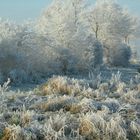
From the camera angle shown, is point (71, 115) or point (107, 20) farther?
point (107, 20)

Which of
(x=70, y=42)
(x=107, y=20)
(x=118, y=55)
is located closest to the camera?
(x=70, y=42)

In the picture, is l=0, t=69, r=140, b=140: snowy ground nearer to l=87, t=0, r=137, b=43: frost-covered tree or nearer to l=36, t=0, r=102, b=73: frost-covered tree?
l=36, t=0, r=102, b=73: frost-covered tree

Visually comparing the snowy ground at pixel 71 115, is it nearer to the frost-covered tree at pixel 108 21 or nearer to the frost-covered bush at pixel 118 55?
the frost-covered bush at pixel 118 55

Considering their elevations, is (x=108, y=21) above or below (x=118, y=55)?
above

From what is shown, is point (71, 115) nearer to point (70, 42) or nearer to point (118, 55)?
point (70, 42)

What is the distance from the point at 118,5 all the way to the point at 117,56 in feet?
39.8

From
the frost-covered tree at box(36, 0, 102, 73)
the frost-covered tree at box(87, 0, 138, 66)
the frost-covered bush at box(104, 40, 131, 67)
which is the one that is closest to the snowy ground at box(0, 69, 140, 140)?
the frost-covered tree at box(36, 0, 102, 73)

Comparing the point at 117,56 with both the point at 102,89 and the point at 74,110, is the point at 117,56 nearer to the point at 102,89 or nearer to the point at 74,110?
the point at 102,89

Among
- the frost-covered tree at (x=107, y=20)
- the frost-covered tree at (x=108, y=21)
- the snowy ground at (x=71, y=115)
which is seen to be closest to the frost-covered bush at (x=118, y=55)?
the frost-covered tree at (x=108, y=21)

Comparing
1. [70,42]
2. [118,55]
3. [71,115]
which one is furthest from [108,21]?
[71,115]

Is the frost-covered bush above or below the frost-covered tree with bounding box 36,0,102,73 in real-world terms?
below

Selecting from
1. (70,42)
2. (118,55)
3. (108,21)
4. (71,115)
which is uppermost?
(108,21)

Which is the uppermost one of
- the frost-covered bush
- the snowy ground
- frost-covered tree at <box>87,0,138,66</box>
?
frost-covered tree at <box>87,0,138,66</box>

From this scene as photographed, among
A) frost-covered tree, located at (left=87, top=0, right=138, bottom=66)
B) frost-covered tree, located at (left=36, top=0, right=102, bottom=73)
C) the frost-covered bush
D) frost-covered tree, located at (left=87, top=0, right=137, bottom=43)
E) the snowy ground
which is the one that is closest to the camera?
the snowy ground
